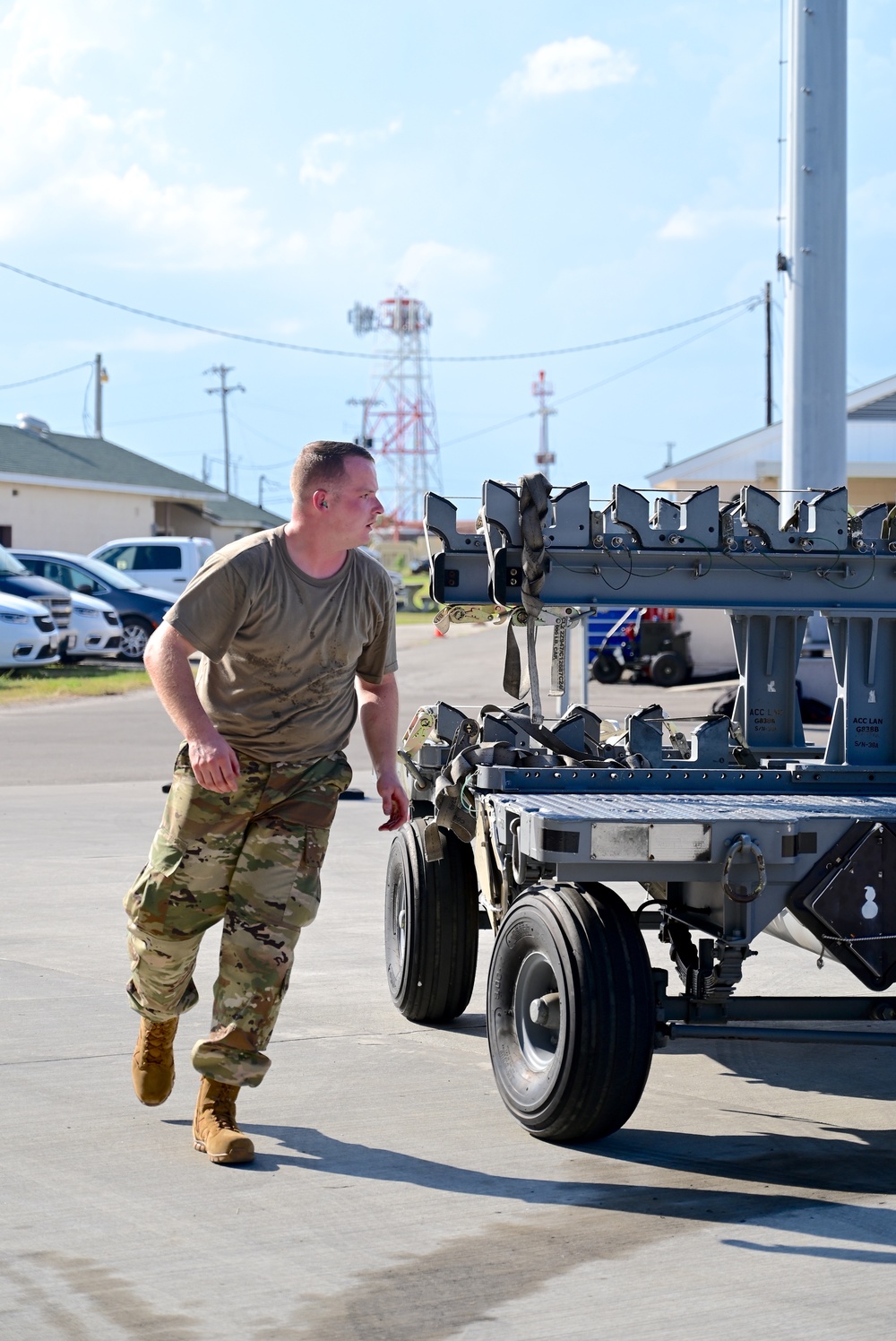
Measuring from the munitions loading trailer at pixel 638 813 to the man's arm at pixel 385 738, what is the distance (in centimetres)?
31

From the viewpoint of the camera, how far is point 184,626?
461 cm

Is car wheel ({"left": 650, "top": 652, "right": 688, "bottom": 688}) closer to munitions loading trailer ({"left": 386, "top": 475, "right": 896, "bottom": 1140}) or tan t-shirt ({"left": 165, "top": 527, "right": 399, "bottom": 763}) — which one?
munitions loading trailer ({"left": 386, "top": 475, "right": 896, "bottom": 1140})

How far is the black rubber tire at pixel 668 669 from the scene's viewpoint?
23.8 meters

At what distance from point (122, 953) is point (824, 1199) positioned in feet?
11.9

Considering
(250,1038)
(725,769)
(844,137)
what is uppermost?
(844,137)

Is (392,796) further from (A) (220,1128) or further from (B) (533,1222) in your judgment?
(B) (533,1222)

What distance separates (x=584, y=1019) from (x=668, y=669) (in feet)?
64.3

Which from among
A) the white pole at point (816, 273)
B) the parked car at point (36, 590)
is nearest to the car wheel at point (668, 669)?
the white pole at point (816, 273)

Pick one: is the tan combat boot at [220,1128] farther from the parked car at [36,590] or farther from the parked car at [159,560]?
the parked car at [159,560]

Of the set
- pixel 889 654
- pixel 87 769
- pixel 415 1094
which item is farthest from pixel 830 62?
pixel 415 1094

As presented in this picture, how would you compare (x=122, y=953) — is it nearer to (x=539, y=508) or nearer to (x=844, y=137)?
(x=539, y=508)

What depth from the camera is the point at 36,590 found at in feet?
80.2

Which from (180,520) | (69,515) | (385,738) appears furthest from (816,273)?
(180,520)

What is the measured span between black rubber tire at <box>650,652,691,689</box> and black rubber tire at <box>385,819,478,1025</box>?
58.8ft
